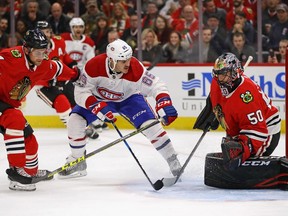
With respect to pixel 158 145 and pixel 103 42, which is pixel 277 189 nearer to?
pixel 158 145

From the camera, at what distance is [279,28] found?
8.16m

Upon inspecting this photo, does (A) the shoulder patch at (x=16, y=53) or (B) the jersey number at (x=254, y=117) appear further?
(A) the shoulder patch at (x=16, y=53)

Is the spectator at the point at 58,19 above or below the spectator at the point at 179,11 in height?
below

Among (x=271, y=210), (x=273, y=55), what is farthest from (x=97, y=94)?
(x=273, y=55)

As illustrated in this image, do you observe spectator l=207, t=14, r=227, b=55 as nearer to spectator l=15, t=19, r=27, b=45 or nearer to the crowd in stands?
the crowd in stands

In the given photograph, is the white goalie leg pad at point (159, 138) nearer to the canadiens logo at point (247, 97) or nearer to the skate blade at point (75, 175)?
the skate blade at point (75, 175)

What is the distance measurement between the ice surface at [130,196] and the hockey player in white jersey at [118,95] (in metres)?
0.24

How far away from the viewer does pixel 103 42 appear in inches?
360

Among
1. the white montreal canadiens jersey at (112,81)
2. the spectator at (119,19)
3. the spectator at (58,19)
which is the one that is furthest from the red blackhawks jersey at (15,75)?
the spectator at (58,19)

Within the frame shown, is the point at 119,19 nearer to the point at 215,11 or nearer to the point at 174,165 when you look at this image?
the point at 215,11

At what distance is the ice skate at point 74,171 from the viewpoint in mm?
5855

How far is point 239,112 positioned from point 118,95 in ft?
3.31

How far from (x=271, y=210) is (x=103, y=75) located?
5.38ft

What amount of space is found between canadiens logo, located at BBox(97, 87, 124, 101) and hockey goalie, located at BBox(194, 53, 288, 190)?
0.79m
